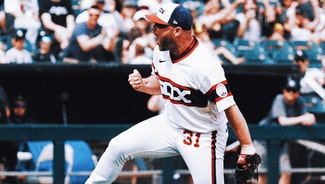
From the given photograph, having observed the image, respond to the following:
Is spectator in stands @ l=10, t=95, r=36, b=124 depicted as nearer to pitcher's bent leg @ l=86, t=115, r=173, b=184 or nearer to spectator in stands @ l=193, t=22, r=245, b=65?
spectator in stands @ l=193, t=22, r=245, b=65

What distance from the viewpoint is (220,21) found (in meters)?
11.9

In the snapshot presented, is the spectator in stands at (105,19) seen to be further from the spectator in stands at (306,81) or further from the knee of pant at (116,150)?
the knee of pant at (116,150)

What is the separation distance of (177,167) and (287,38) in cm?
547

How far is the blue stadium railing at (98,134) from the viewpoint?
286 inches

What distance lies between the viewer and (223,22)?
12.1 metres

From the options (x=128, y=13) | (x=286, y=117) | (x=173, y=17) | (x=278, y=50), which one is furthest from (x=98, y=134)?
(x=278, y=50)

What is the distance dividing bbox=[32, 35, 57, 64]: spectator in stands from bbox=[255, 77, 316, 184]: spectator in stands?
281cm

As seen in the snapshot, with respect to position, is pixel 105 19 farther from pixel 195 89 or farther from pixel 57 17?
pixel 195 89

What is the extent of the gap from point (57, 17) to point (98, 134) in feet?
11.4

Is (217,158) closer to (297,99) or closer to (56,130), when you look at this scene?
(56,130)

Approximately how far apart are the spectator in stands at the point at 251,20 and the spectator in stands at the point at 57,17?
106 inches

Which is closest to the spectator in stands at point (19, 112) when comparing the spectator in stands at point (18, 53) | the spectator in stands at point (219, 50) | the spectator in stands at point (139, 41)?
the spectator in stands at point (18, 53)

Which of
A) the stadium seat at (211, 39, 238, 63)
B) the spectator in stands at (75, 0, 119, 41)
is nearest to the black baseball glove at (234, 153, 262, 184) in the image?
the spectator in stands at (75, 0, 119, 41)

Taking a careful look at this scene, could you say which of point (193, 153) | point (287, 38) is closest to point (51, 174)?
point (193, 153)
